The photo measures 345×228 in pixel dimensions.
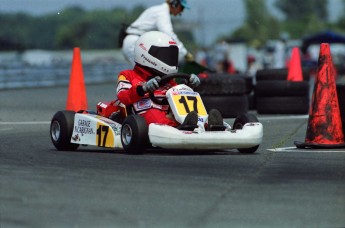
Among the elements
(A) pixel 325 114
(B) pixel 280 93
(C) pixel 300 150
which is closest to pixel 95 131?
(C) pixel 300 150

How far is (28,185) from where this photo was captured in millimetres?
7320

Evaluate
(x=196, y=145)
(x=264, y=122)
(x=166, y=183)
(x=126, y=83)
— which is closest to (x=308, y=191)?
(x=166, y=183)

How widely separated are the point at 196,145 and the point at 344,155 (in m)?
1.30

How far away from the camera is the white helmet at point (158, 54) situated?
1024 centimetres

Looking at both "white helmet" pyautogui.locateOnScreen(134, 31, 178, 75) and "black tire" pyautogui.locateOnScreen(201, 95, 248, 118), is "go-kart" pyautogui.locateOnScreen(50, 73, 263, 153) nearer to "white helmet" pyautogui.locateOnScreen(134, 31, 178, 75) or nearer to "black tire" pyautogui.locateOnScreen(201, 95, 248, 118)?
"white helmet" pyautogui.locateOnScreen(134, 31, 178, 75)

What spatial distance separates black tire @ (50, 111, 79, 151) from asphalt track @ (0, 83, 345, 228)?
0.12 meters

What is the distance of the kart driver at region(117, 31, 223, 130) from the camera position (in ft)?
32.3

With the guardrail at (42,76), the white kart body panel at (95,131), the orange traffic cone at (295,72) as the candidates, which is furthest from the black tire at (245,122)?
the guardrail at (42,76)

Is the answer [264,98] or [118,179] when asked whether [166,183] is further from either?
[264,98]

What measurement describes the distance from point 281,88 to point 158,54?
251 inches

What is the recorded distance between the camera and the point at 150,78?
408 inches

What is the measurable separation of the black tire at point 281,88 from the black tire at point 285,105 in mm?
72

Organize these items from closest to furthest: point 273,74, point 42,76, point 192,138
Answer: point 192,138 → point 273,74 → point 42,76

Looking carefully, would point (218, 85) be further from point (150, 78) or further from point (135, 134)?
point (135, 134)
